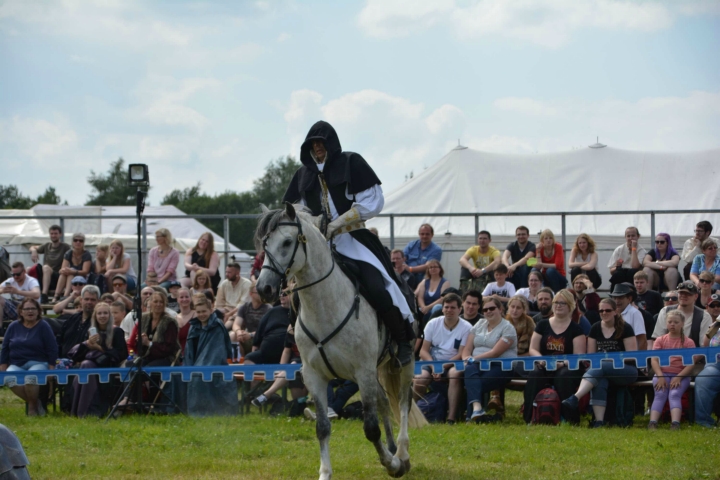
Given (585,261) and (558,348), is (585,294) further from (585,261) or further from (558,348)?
(558,348)

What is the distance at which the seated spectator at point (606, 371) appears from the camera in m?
9.18

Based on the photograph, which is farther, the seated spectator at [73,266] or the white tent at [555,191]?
the white tent at [555,191]

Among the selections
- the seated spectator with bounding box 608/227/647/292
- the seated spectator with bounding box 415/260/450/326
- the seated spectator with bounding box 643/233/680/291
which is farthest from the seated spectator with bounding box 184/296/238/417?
the seated spectator with bounding box 643/233/680/291

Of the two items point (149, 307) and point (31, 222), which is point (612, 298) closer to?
point (149, 307)

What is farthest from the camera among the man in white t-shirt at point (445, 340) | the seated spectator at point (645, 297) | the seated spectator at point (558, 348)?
the seated spectator at point (645, 297)

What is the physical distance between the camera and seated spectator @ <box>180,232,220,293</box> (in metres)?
13.8

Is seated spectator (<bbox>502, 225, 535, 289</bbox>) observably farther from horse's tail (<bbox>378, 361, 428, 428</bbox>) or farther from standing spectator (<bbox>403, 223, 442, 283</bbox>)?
horse's tail (<bbox>378, 361, 428, 428</bbox>)

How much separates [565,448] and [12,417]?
266 inches

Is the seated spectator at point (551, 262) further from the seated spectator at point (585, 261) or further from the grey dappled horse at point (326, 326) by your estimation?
the grey dappled horse at point (326, 326)

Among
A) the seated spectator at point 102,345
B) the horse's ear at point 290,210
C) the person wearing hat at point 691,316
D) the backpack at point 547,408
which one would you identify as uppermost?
the horse's ear at point 290,210

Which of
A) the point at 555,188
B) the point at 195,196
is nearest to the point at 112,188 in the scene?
the point at 195,196

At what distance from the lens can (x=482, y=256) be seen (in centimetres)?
1299

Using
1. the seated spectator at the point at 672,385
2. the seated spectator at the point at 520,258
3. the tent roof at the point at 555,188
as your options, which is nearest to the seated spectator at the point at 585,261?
the seated spectator at the point at 520,258

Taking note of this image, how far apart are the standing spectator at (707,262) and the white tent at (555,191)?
5494 mm
